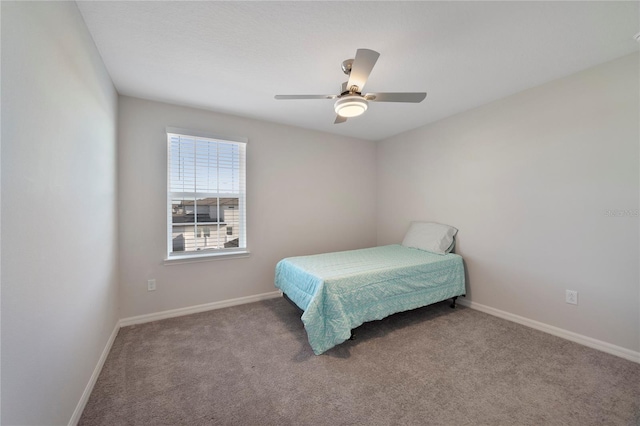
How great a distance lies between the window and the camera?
9.70 feet

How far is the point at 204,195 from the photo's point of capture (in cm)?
311

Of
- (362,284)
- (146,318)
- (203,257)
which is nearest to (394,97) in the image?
(362,284)

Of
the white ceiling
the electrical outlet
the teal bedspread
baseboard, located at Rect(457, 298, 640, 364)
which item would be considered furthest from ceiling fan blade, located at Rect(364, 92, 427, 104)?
baseboard, located at Rect(457, 298, 640, 364)

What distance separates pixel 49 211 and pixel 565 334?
3974mm

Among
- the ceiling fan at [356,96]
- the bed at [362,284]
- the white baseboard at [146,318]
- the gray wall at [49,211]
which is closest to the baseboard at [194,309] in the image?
the white baseboard at [146,318]

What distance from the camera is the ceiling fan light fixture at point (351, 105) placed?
1.91m

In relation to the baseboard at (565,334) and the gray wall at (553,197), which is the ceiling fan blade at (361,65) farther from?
the baseboard at (565,334)

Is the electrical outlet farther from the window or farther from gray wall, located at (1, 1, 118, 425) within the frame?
gray wall, located at (1, 1, 118, 425)

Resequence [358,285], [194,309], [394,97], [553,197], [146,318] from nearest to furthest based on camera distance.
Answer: [394,97] < [358,285] < [553,197] < [146,318] < [194,309]

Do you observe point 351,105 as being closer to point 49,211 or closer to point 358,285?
point 358,285

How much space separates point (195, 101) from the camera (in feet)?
9.32

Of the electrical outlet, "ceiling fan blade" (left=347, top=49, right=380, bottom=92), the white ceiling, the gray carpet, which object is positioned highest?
the white ceiling

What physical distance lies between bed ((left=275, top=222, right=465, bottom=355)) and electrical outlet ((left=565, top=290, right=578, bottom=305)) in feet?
3.01

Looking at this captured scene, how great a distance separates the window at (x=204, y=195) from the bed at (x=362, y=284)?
913 millimetres
